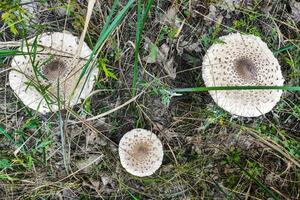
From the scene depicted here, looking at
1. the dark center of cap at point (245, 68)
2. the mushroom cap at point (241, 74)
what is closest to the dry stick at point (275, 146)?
the mushroom cap at point (241, 74)

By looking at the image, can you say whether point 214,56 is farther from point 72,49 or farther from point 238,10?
point 72,49

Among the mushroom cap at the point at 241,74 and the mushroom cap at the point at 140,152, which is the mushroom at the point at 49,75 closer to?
the mushroom cap at the point at 140,152

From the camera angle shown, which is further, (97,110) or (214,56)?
(97,110)

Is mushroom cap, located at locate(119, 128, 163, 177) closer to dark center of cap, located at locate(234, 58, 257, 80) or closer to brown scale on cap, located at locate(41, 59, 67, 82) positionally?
brown scale on cap, located at locate(41, 59, 67, 82)

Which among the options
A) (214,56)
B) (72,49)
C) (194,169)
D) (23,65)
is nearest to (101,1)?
(72,49)

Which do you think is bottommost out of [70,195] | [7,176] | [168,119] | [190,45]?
[70,195]

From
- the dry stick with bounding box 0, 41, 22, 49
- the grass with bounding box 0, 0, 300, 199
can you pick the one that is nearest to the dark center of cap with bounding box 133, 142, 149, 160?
the grass with bounding box 0, 0, 300, 199

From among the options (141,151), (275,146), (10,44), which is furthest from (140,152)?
(10,44)
